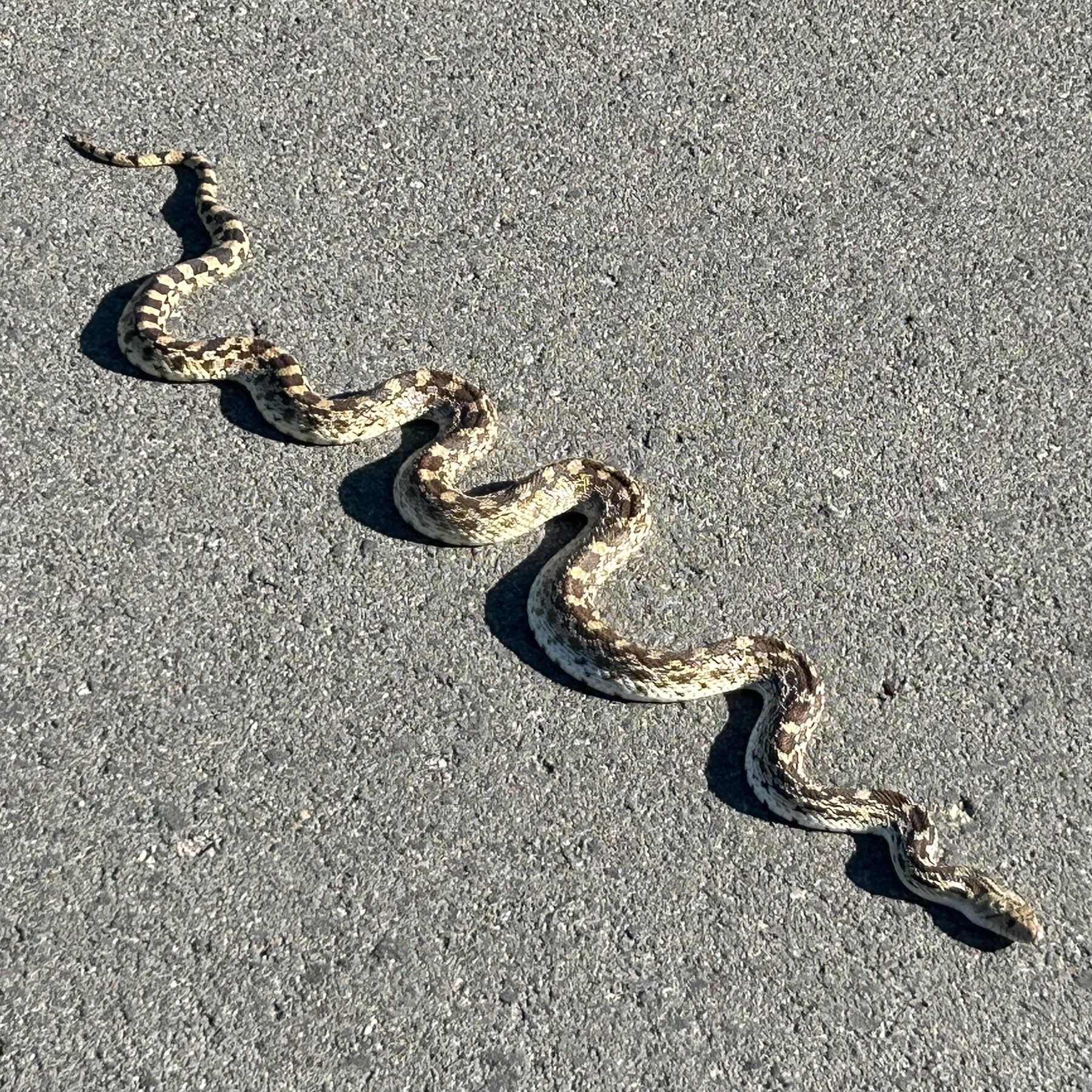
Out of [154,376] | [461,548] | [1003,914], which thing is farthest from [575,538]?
[1003,914]

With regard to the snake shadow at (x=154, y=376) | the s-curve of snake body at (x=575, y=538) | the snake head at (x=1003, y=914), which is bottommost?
the snake shadow at (x=154, y=376)

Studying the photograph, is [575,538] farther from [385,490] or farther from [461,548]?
[385,490]

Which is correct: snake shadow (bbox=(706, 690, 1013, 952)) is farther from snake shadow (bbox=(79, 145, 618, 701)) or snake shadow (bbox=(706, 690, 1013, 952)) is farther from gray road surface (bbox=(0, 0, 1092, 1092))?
snake shadow (bbox=(79, 145, 618, 701))

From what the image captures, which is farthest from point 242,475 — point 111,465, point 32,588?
point 32,588

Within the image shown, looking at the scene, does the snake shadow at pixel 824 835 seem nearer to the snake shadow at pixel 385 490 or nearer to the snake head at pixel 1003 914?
A: the snake head at pixel 1003 914

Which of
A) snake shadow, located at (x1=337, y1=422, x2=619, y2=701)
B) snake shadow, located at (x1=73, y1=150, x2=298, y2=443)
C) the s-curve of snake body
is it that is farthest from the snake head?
snake shadow, located at (x1=73, y1=150, x2=298, y2=443)

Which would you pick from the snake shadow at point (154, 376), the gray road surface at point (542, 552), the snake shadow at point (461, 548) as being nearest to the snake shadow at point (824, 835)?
the gray road surface at point (542, 552)
